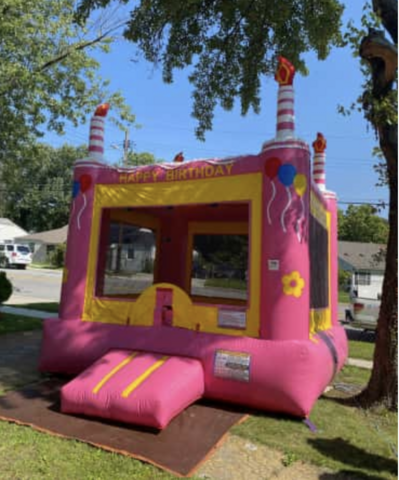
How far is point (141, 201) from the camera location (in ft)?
20.3

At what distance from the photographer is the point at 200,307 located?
18.5 ft

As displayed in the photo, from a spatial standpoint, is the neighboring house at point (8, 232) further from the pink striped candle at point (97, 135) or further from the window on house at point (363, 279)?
the pink striped candle at point (97, 135)

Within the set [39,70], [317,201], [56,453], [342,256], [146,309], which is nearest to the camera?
[56,453]

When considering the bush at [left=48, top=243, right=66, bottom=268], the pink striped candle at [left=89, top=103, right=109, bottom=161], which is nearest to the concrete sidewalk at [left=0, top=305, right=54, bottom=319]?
the pink striped candle at [left=89, top=103, right=109, bottom=161]

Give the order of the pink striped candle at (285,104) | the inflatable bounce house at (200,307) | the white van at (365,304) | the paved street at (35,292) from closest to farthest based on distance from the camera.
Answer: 1. the inflatable bounce house at (200,307)
2. the pink striped candle at (285,104)
3. the white van at (365,304)
4. the paved street at (35,292)

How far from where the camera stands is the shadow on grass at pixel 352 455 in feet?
12.3

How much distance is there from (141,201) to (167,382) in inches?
105

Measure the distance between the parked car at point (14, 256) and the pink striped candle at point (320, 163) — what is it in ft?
93.7

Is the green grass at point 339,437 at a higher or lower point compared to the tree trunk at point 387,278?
lower

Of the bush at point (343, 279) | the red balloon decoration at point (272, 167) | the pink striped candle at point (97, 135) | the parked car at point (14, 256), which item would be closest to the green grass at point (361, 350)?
the red balloon decoration at point (272, 167)

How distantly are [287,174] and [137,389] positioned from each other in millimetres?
2966

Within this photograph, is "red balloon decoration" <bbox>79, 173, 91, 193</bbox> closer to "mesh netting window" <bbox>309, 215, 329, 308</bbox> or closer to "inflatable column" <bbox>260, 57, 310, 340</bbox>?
"inflatable column" <bbox>260, 57, 310, 340</bbox>

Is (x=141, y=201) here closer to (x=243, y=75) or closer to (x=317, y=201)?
(x=317, y=201)

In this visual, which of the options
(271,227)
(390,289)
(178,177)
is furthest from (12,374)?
(390,289)
